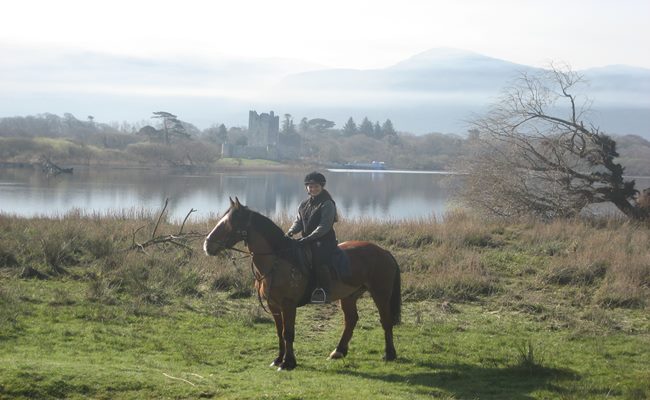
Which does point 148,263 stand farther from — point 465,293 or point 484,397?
point 484,397

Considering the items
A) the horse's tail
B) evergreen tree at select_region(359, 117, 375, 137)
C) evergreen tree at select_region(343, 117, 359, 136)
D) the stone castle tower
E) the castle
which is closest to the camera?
the horse's tail

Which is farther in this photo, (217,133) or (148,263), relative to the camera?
(217,133)

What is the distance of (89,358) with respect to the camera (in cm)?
743

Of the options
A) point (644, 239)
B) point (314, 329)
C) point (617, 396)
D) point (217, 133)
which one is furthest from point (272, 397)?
point (217, 133)

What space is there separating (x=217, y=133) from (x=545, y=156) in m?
121

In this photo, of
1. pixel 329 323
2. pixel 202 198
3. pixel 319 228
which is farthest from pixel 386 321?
pixel 202 198

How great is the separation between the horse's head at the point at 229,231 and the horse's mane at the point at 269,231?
12 cm

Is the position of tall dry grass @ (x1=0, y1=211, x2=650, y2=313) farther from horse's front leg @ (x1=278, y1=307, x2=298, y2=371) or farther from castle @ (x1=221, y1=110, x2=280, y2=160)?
castle @ (x1=221, y1=110, x2=280, y2=160)

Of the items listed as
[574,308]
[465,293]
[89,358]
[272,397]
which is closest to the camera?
[272,397]

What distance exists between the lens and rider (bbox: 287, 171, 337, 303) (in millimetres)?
7668

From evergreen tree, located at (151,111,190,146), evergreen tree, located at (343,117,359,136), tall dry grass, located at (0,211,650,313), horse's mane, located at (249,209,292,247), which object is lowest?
tall dry grass, located at (0,211,650,313)

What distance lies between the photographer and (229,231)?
24.6ft

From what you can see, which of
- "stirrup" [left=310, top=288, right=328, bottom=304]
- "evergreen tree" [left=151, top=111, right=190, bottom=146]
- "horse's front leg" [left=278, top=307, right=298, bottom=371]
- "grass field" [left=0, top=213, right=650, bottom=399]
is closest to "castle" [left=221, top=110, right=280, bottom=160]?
"evergreen tree" [left=151, top=111, right=190, bottom=146]

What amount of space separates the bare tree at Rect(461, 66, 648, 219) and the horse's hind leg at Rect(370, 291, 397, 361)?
14710 mm
